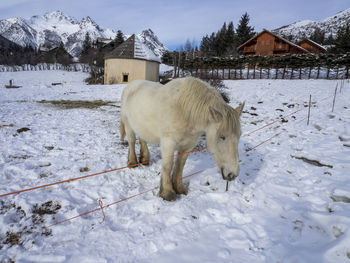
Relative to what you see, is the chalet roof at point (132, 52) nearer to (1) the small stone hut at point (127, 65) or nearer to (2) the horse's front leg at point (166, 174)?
(1) the small stone hut at point (127, 65)

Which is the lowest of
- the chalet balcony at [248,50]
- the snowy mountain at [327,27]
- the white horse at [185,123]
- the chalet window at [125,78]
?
the white horse at [185,123]

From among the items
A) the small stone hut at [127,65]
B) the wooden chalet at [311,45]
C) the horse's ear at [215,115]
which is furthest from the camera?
the wooden chalet at [311,45]

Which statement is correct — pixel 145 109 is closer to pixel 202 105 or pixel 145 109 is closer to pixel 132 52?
pixel 202 105

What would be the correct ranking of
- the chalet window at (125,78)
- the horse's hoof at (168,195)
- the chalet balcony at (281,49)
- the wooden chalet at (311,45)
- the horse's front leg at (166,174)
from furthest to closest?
the wooden chalet at (311,45)
the chalet balcony at (281,49)
the chalet window at (125,78)
the horse's hoof at (168,195)
the horse's front leg at (166,174)

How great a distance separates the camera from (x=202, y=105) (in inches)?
107

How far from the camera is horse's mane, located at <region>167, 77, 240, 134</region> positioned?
261 cm

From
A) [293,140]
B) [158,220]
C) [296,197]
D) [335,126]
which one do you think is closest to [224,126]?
[158,220]

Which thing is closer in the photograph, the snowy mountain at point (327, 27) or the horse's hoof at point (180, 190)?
the horse's hoof at point (180, 190)

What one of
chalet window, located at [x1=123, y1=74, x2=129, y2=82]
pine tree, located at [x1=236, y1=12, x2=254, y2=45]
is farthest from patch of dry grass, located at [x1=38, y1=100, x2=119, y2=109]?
pine tree, located at [x1=236, y1=12, x2=254, y2=45]

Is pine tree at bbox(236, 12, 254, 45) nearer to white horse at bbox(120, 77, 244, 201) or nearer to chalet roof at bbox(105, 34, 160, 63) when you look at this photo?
chalet roof at bbox(105, 34, 160, 63)

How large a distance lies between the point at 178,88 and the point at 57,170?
3.08m

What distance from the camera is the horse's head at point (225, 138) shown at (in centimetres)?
257

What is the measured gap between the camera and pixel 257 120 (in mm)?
8422

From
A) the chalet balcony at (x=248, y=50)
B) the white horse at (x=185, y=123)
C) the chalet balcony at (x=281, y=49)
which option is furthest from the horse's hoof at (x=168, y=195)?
the chalet balcony at (x=248, y=50)
